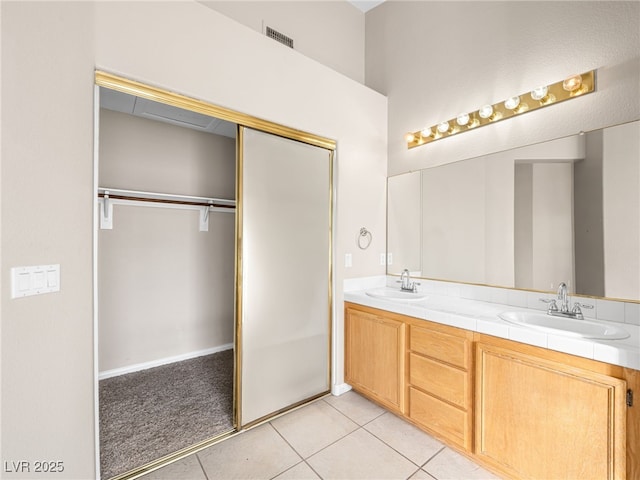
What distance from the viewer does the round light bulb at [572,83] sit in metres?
1.72

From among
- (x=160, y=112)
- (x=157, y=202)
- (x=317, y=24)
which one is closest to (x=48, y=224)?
(x=157, y=202)

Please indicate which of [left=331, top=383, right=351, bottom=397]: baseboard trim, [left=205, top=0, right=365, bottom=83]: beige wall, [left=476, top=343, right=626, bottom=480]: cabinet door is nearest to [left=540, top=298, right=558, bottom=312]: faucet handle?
[left=476, top=343, right=626, bottom=480]: cabinet door

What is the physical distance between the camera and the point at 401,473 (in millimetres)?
1652

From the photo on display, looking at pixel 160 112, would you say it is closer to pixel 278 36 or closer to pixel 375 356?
pixel 278 36

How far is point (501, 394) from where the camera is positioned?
1569 millimetres

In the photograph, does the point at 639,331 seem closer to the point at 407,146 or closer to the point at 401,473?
the point at 401,473

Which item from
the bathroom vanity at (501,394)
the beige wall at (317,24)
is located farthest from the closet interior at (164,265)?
the bathroom vanity at (501,394)

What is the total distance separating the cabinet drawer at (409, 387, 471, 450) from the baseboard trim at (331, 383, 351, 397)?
2.18ft

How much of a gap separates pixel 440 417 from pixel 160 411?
6.55 feet

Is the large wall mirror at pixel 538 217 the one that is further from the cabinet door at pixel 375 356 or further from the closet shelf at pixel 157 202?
the closet shelf at pixel 157 202

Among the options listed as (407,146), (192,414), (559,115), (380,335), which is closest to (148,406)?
Answer: (192,414)

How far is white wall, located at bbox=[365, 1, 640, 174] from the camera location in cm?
165

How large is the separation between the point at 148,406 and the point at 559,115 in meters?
3.53

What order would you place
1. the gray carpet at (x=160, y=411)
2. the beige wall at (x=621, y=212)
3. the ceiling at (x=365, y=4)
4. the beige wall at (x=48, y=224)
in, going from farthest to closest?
the ceiling at (x=365, y=4), the gray carpet at (x=160, y=411), the beige wall at (x=621, y=212), the beige wall at (x=48, y=224)
